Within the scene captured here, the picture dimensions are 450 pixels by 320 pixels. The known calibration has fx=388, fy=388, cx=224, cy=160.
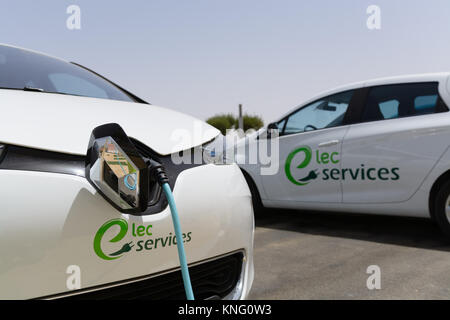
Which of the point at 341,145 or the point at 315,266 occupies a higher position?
the point at 341,145

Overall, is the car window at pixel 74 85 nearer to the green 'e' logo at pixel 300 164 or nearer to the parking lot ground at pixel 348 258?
the parking lot ground at pixel 348 258

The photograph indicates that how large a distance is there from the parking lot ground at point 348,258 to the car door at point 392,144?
43 cm

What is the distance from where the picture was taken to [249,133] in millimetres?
4559

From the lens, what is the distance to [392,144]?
348 centimetres

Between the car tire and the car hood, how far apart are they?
2.32 m

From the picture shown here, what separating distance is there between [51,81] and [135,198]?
54.0 inches

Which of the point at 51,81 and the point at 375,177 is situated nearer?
the point at 51,81

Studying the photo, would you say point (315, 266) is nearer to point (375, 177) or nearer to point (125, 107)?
point (375, 177)

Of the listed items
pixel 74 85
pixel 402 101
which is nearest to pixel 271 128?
pixel 402 101

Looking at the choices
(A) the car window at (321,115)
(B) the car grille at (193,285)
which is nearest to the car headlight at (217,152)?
(B) the car grille at (193,285)

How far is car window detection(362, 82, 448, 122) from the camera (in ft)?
11.1

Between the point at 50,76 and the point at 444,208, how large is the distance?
3.09 m

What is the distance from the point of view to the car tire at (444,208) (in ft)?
10.4
